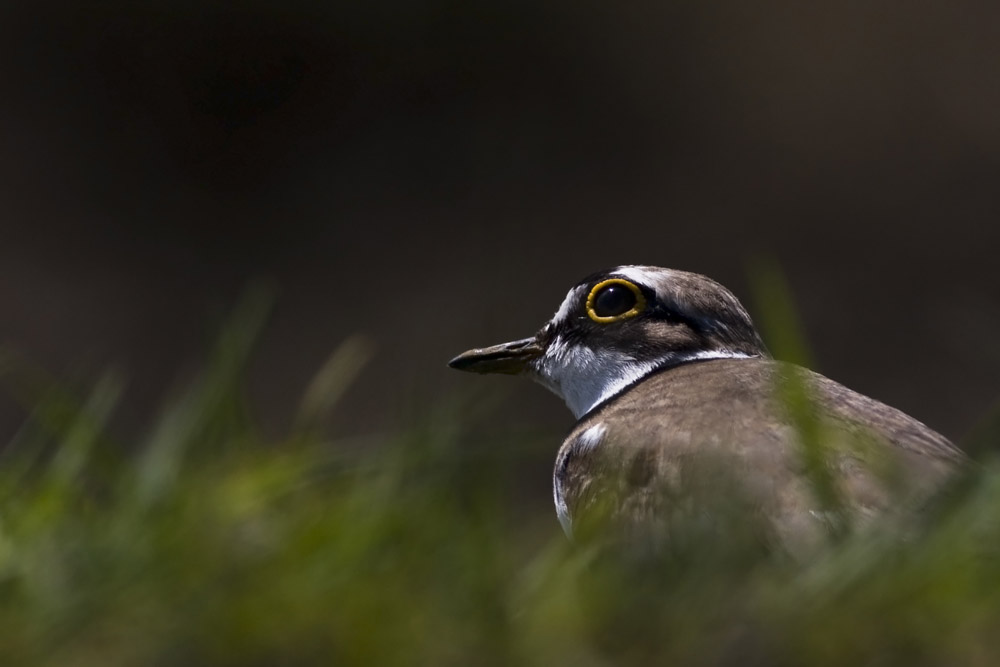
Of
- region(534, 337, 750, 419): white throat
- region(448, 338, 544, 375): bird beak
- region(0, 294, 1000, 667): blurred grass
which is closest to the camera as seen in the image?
region(0, 294, 1000, 667): blurred grass

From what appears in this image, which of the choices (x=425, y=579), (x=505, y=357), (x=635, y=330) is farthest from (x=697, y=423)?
(x=505, y=357)

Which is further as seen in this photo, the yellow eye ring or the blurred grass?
the yellow eye ring

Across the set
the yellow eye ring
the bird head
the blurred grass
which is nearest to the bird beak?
the bird head

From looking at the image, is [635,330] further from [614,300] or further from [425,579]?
[425,579]

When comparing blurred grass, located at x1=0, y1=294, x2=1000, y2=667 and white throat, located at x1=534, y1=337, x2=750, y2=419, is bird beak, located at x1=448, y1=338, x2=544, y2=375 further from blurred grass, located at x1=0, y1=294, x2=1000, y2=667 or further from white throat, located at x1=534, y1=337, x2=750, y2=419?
blurred grass, located at x1=0, y1=294, x2=1000, y2=667

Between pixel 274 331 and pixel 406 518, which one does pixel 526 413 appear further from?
pixel 406 518

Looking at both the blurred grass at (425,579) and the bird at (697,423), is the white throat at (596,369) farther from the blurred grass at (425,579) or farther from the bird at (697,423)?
the blurred grass at (425,579)

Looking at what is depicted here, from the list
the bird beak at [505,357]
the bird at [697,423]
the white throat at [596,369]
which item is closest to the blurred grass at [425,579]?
the bird at [697,423]
